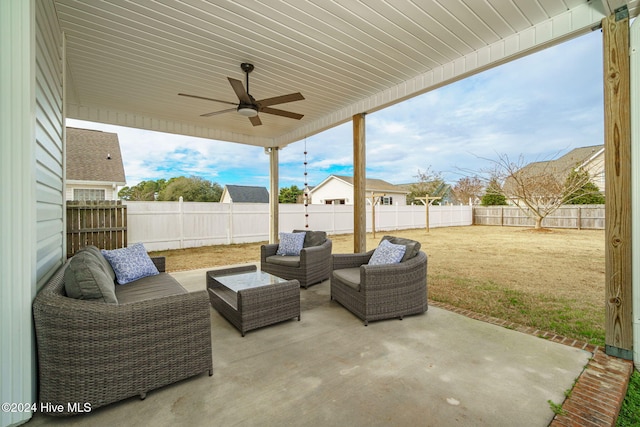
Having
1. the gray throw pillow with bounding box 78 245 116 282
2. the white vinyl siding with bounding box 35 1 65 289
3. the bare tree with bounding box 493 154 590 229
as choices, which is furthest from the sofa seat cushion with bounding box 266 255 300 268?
the bare tree with bounding box 493 154 590 229

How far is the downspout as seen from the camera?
222 cm

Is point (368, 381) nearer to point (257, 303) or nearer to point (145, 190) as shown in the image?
point (257, 303)

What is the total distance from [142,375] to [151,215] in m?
7.12

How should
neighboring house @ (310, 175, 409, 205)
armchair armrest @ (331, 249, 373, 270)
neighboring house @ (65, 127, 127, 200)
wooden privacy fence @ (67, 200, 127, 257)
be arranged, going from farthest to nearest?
neighboring house @ (310, 175, 409, 205) → neighboring house @ (65, 127, 127, 200) → wooden privacy fence @ (67, 200, 127, 257) → armchair armrest @ (331, 249, 373, 270)

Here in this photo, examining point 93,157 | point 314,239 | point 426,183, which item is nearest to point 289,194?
point 426,183

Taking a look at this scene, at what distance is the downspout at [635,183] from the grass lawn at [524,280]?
0.39 m

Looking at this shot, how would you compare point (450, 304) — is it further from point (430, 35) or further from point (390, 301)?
point (430, 35)

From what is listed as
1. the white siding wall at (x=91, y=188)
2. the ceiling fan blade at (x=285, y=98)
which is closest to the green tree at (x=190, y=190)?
the white siding wall at (x=91, y=188)

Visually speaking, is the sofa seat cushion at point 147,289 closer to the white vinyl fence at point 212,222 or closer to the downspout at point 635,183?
the downspout at point 635,183

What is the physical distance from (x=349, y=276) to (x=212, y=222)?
6.77m

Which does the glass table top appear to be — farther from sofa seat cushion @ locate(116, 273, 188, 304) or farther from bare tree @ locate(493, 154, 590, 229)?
bare tree @ locate(493, 154, 590, 229)

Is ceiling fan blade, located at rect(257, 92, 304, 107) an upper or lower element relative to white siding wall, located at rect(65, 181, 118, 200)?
upper

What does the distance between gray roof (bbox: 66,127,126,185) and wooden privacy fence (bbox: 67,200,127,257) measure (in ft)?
15.6

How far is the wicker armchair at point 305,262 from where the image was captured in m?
4.32
